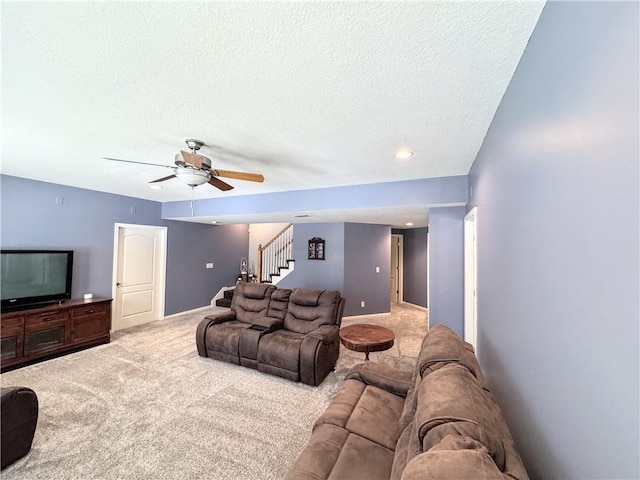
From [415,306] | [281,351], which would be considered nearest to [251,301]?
[281,351]

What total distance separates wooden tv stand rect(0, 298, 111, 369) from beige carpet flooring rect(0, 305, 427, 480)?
18cm

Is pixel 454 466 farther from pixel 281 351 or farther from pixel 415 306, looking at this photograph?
pixel 415 306

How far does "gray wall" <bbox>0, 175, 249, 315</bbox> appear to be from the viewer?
3.70 m

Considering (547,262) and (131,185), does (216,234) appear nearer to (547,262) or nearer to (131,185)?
(131,185)

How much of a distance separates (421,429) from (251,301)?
344 centimetres

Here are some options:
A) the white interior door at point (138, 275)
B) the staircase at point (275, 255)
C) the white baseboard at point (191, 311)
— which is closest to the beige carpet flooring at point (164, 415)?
the white interior door at point (138, 275)

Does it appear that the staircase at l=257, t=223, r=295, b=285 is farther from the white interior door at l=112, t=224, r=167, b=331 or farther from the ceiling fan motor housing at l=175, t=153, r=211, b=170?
the ceiling fan motor housing at l=175, t=153, r=211, b=170

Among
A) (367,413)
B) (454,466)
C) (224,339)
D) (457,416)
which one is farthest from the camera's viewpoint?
(224,339)

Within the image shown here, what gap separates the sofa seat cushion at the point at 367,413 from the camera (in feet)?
5.19

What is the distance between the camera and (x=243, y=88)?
1.57 m

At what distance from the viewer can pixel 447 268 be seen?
12.0ft

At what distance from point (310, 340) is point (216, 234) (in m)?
4.92

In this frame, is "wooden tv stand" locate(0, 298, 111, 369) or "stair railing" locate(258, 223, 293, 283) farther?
"stair railing" locate(258, 223, 293, 283)

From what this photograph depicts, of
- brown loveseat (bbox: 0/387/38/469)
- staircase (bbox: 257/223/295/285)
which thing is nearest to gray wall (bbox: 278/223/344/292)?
staircase (bbox: 257/223/295/285)
